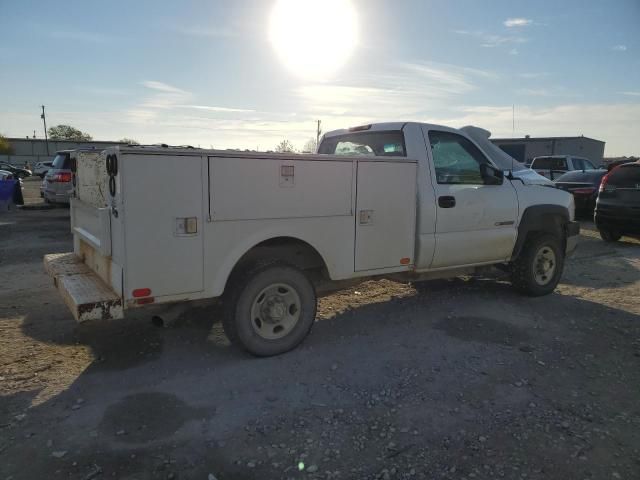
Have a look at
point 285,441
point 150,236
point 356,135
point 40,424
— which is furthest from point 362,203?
point 40,424

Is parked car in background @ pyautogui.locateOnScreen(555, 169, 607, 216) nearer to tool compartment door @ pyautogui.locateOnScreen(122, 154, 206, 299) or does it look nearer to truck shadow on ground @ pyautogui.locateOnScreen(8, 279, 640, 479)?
truck shadow on ground @ pyautogui.locateOnScreen(8, 279, 640, 479)

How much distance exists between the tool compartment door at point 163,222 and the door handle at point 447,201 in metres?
2.66

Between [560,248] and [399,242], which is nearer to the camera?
[399,242]

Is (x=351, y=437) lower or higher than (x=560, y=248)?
lower

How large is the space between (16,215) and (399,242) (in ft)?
44.4

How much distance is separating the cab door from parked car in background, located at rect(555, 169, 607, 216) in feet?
34.6

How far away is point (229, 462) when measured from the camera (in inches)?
112

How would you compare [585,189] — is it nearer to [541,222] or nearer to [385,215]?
[541,222]

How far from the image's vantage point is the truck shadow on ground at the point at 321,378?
2.97 m

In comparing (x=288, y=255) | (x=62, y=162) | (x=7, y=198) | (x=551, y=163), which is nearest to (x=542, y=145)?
(x=551, y=163)

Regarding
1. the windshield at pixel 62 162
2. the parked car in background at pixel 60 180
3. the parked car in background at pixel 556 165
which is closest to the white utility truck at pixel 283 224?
the parked car in background at pixel 60 180

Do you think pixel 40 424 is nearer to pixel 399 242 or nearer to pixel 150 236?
pixel 150 236

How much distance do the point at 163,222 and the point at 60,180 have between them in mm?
12205

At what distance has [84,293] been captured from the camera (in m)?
3.76
